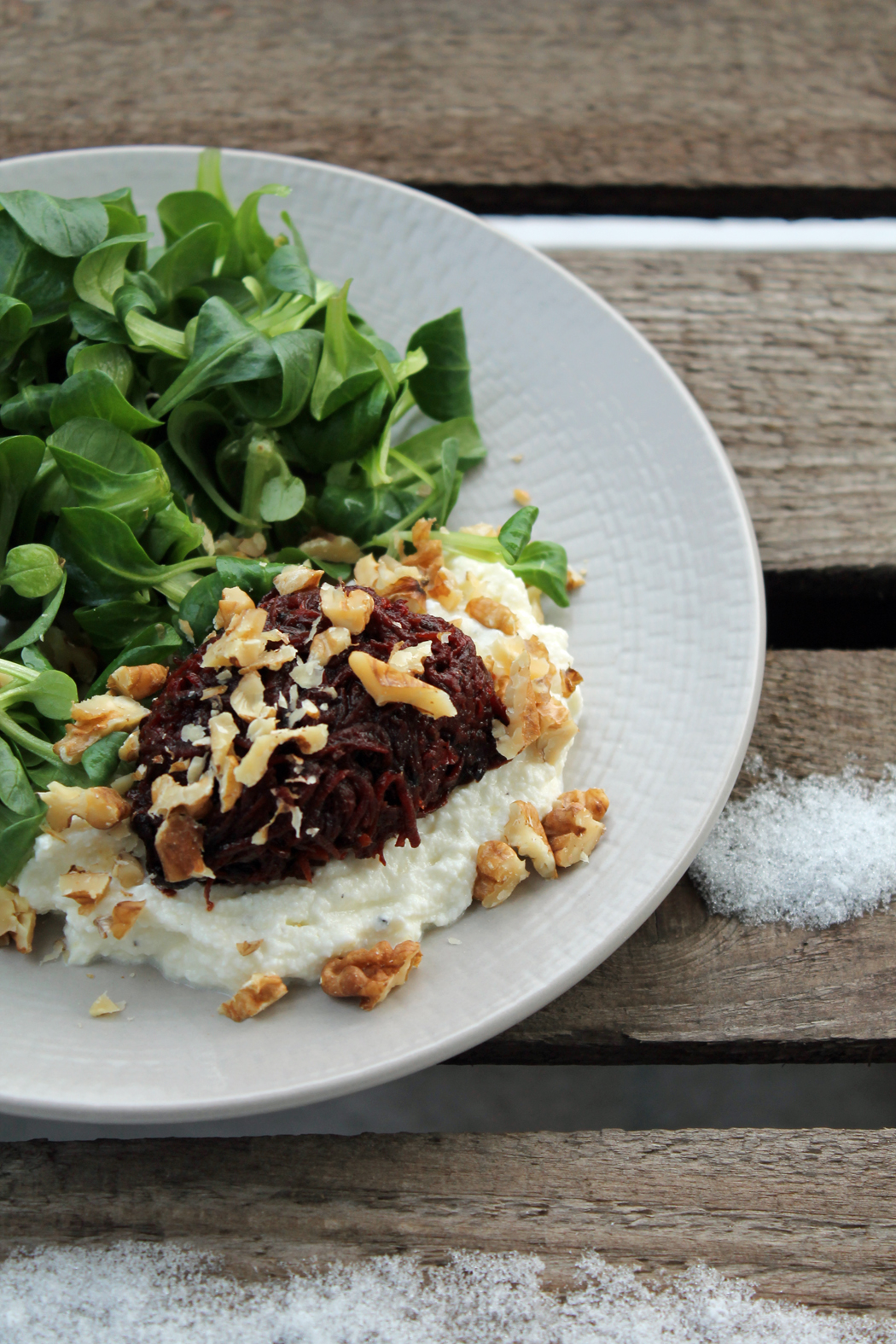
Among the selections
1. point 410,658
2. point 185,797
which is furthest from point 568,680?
point 185,797

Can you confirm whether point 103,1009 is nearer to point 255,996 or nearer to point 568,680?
point 255,996

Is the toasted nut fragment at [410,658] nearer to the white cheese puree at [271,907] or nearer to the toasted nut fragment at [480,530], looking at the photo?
the white cheese puree at [271,907]

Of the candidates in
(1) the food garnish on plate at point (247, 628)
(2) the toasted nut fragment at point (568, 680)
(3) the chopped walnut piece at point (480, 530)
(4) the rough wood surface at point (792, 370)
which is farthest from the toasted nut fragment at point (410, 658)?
(4) the rough wood surface at point (792, 370)

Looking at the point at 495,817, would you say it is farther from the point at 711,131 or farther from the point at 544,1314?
the point at 711,131

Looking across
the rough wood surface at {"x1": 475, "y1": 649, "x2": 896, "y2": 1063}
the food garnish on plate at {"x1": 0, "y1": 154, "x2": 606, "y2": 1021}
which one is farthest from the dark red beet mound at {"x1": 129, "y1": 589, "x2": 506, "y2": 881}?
the rough wood surface at {"x1": 475, "y1": 649, "x2": 896, "y2": 1063}

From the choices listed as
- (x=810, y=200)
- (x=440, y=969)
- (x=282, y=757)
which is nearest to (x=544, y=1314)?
(x=440, y=969)
